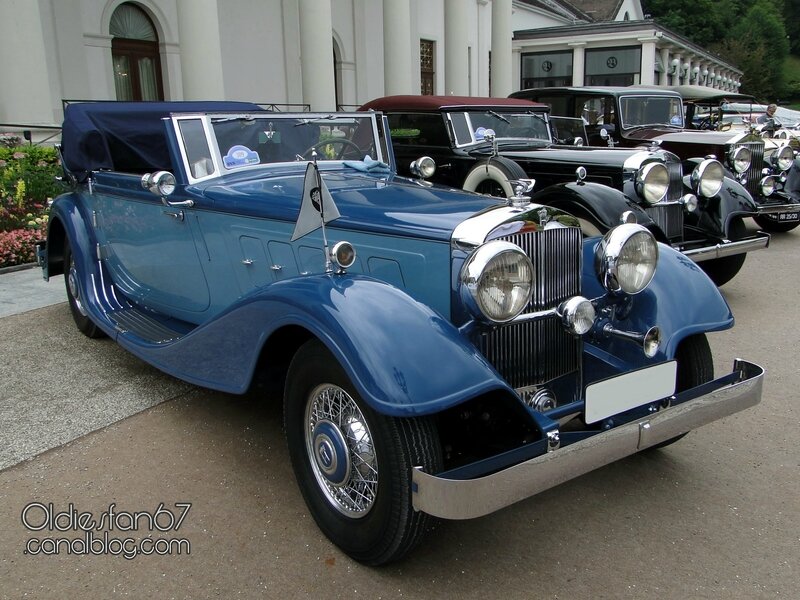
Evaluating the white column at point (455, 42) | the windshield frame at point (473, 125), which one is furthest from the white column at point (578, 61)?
the windshield frame at point (473, 125)

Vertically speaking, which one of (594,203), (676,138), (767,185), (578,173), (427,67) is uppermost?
(427,67)

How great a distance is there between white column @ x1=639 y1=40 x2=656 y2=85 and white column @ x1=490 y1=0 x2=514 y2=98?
7.65 m

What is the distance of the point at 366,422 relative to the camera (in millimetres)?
2322

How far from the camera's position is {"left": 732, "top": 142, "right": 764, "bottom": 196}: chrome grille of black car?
28.1ft

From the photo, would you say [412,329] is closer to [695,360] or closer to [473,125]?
[695,360]

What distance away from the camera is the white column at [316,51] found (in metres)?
13.4

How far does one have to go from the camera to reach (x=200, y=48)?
36.7ft

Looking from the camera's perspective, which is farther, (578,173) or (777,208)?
(777,208)

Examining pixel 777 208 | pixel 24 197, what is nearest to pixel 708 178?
pixel 777 208

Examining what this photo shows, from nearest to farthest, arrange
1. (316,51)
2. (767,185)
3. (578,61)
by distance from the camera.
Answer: (767,185) → (316,51) → (578,61)

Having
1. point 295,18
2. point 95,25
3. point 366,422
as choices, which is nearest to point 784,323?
point 366,422

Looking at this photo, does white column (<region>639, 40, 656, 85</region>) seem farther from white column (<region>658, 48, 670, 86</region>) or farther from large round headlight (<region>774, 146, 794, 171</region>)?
large round headlight (<region>774, 146, 794, 171</region>)

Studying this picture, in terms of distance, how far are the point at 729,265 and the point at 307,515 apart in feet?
16.4

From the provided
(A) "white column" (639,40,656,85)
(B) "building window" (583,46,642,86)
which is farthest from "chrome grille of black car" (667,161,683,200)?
(B) "building window" (583,46,642,86)
